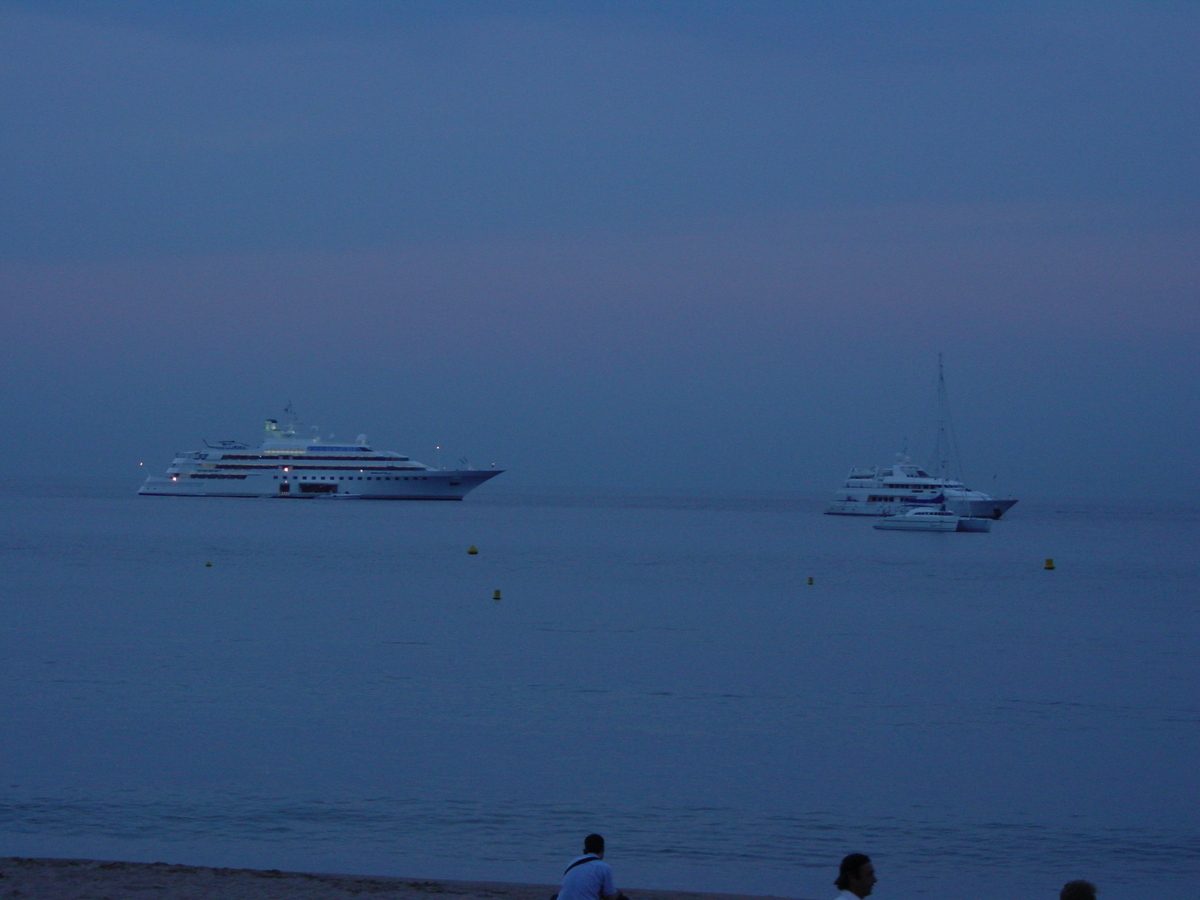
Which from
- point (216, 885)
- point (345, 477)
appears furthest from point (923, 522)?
point (216, 885)

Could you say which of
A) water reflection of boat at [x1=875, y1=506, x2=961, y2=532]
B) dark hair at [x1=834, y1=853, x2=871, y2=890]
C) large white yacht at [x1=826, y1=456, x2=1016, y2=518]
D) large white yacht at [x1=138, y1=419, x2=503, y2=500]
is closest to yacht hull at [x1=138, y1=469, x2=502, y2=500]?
large white yacht at [x1=138, y1=419, x2=503, y2=500]

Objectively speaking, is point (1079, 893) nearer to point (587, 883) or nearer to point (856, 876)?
point (856, 876)

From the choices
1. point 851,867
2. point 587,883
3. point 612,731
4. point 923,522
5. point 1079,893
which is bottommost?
point 587,883

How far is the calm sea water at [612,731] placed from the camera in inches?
588

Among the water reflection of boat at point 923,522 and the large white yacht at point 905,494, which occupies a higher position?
the large white yacht at point 905,494

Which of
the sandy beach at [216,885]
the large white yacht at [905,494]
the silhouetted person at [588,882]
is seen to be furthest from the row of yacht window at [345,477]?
the silhouetted person at [588,882]

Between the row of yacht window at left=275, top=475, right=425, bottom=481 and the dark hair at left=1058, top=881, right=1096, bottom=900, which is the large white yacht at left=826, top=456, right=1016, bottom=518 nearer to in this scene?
the row of yacht window at left=275, top=475, right=425, bottom=481

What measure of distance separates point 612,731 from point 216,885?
1068 centimetres

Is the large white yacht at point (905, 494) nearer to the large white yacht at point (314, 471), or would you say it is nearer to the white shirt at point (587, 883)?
the large white yacht at point (314, 471)

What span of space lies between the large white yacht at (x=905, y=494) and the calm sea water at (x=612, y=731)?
193ft

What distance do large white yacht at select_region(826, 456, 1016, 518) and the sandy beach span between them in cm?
9520

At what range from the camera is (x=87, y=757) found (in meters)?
18.8

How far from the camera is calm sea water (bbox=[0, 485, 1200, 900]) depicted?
14930mm

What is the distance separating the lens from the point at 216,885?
12.1m
